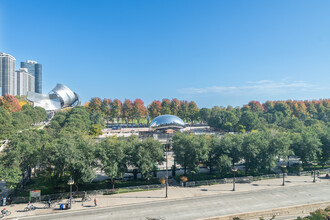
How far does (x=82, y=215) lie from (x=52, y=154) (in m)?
9.48

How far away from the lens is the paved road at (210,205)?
21.0 metres

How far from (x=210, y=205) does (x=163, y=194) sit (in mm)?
6553

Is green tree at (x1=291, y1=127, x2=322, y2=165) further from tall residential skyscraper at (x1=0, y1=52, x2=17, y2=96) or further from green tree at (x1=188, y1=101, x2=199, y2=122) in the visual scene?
tall residential skyscraper at (x1=0, y1=52, x2=17, y2=96)

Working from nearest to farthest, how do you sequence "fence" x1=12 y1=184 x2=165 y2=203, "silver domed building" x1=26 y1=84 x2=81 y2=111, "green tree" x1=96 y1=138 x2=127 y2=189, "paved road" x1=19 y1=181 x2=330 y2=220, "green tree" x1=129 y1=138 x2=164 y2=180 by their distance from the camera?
"paved road" x1=19 y1=181 x2=330 y2=220, "fence" x1=12 y1=184 x2=165 y2=203, "green tree" x1=96 y1=138 x2=127 y2=189, "green tree" x1=129 y1=138 x2=164 y2=180, "silver domed building" x1=26 y1=84 x2=81 y2=111

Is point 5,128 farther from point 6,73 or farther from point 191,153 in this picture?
point 6,73

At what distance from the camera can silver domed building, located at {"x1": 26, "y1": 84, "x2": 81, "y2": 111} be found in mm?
100438

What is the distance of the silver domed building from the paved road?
315 feet

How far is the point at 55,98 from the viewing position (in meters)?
110

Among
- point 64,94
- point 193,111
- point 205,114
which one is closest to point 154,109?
point 193,111

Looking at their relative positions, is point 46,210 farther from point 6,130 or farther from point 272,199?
point 6,130

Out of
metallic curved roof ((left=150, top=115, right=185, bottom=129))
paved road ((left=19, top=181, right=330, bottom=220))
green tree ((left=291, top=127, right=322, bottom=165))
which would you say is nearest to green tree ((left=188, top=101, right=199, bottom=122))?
metallic curved roof ((left=150, top=115, right=185, bottom=129))

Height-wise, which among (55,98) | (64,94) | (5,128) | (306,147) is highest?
(64,94)

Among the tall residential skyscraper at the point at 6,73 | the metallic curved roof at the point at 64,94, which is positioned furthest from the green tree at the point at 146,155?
the tall residential skyscraper at the point at 6,73

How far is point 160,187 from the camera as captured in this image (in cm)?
2898
